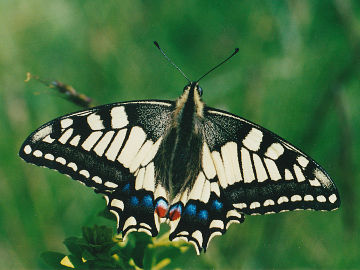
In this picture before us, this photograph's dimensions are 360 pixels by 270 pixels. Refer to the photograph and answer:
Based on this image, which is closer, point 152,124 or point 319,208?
point 319,208

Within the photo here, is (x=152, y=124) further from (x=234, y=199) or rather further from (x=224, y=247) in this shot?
(x=224, y=247)

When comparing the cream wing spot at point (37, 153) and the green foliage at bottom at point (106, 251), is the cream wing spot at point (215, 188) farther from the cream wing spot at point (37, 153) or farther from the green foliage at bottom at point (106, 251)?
the cream wing spot at point (37, 153)

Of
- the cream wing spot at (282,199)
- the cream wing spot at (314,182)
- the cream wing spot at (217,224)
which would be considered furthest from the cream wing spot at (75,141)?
the cream wing spot at (314,182)

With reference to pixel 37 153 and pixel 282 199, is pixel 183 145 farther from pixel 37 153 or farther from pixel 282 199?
pixel 37 153

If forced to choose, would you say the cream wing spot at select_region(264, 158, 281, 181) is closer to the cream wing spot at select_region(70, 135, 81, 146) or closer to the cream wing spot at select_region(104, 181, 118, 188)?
the cream wing spot at select_region(104, 181, 118, 188)

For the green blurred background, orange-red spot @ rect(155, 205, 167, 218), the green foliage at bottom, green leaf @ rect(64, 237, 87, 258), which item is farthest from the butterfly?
the green blurred background

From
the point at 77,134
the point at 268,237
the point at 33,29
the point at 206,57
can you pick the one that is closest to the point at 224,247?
the point at 268,237
